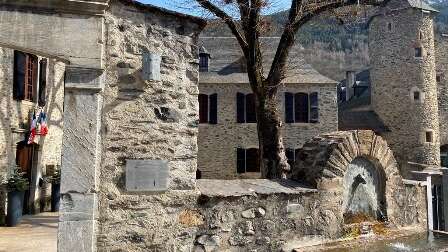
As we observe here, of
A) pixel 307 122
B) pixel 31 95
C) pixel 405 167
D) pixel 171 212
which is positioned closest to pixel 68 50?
pixel 171 212

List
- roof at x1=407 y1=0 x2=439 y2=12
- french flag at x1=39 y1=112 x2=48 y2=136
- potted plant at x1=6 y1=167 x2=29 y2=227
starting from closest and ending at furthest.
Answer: potted plant at x1=6 y1=167 x2=29 y2=227 → french flag at x1=39 y1=112 x2=48 y2=136 → roof at x1=407 y1=0 x2=439 y2=12

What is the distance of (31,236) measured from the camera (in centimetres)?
782

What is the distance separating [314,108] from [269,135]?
11.7 metres

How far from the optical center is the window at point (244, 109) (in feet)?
64.5

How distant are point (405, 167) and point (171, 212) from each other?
22377 mm

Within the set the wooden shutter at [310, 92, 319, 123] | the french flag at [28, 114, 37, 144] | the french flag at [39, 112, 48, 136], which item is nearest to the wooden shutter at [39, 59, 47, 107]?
the french flag at [39, 112, 48, 136]

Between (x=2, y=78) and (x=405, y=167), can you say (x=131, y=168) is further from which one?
(x=405, y=167)

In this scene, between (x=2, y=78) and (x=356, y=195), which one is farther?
(x=2, y=78)

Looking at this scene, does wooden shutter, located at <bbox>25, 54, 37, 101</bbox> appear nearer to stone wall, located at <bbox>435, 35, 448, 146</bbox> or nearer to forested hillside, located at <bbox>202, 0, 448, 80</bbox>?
stone wall, located at <bbox>435, 35, 448, 146</bbox>

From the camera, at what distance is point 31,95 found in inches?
461

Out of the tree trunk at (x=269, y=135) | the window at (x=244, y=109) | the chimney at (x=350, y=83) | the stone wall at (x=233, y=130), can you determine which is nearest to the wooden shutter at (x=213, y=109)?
the stone wall at (x=233, y=130)

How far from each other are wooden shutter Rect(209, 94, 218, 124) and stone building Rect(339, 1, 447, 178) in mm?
8530

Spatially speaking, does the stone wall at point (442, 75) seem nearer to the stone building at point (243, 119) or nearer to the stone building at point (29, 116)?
the stone building at point (243, 119)

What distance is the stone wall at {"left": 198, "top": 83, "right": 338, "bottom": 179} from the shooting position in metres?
19.5
